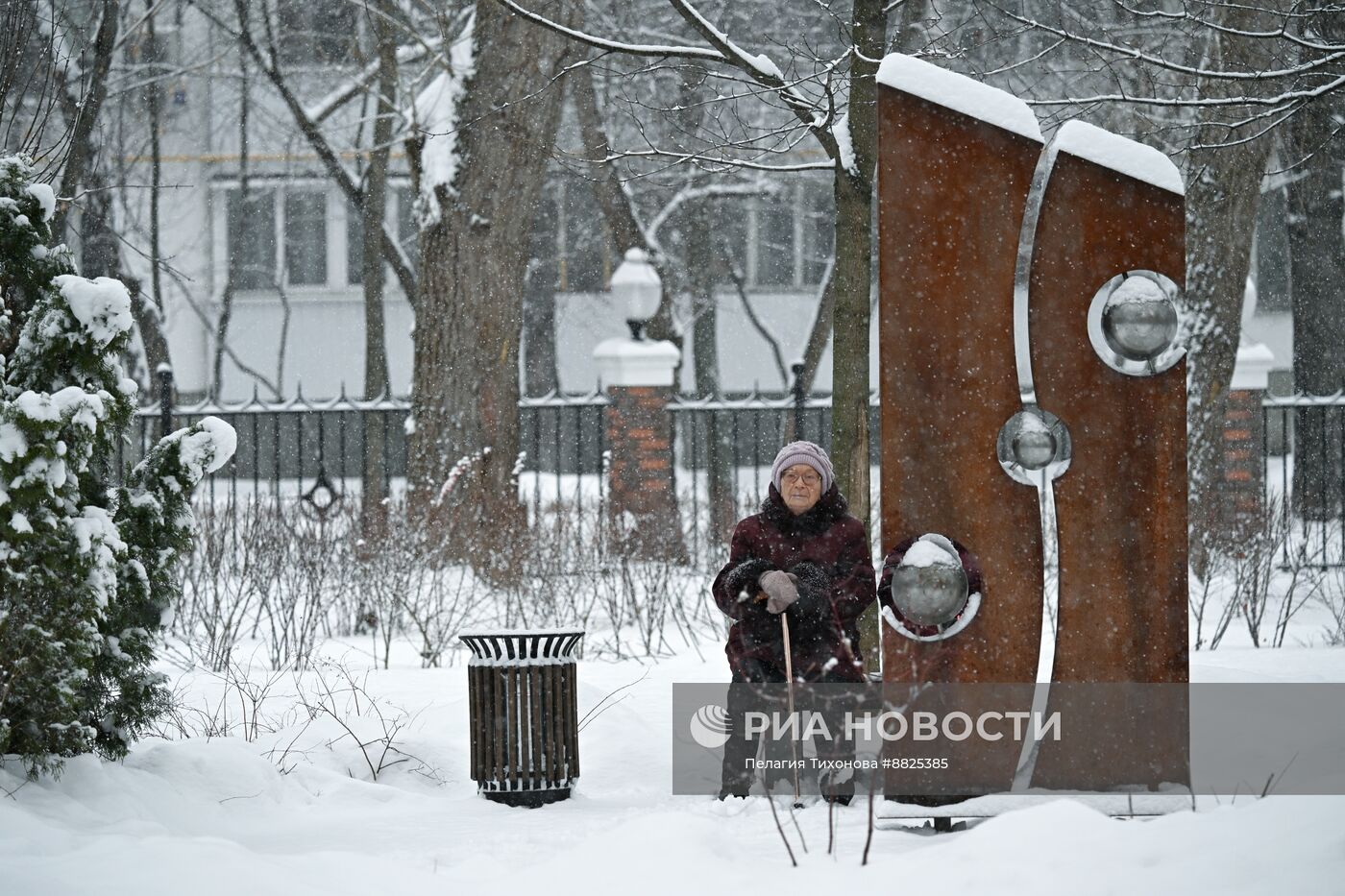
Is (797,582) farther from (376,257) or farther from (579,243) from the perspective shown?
(579,243)

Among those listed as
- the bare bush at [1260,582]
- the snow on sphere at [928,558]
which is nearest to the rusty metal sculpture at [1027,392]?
the snow on sphere at [928,558]

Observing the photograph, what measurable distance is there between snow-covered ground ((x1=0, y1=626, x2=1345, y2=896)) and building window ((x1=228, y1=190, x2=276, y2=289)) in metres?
18.8

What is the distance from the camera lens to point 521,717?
5016mm

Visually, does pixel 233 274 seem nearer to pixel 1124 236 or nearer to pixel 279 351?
pixel 279 351

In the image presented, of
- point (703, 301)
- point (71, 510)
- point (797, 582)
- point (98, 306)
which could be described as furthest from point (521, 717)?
point (703, 301)

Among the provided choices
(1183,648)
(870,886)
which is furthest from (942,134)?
(870,886)

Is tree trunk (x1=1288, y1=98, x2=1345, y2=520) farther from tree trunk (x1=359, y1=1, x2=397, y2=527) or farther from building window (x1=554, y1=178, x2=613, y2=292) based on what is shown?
building window (x1=554, y1=178, x2=613, y2=292)

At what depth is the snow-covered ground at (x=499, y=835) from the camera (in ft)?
10.9

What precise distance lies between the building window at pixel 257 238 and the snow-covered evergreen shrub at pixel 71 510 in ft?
63.5

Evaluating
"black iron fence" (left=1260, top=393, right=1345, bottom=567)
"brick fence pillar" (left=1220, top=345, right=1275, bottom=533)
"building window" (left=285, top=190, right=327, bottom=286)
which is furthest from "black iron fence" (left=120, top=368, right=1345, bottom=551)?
"building window" (left=285, top=190, right=327, bottom=286)

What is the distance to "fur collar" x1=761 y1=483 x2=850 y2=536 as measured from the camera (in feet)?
15.6

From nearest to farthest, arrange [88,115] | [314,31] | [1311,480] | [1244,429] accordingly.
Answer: [88,115] → [1244,429] → [1311,480] → [314,31]

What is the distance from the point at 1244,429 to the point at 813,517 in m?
8.33

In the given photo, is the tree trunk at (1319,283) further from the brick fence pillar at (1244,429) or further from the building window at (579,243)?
the building window at (579,243)
